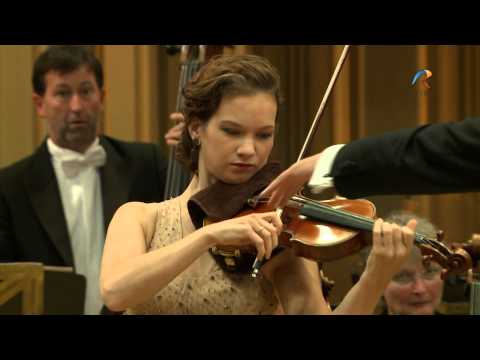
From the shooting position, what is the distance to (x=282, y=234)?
72.6 inches

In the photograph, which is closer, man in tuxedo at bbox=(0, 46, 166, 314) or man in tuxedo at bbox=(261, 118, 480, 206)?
man in tuxedo at bbox=(261, 118, 480, 206)

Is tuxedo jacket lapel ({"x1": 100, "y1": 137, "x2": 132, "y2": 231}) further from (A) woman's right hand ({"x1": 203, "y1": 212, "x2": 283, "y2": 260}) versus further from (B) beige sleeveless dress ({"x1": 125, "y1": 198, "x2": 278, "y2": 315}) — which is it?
(A) woman's right hand ({"x1": 203, "y1": 212, "x2": 283, "y2": 260})

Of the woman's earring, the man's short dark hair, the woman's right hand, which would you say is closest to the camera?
the woman's right hand

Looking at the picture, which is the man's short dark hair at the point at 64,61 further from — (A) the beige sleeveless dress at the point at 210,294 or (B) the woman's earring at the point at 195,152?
(A) the beige sleeveless dress at the point at 210,294

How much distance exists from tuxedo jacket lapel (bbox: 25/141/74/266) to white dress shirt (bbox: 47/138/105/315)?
3cm

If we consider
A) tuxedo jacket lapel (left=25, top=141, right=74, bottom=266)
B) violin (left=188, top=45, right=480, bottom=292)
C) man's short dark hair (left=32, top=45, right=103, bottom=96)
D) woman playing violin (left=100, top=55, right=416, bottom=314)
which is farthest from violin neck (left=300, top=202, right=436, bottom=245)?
man's short dark hair (left=32, top=45, right=103, bottom=96)

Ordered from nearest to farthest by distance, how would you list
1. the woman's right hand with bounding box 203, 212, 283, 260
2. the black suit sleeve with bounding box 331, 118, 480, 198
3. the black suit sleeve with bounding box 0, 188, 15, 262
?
the black suit sleeve with bounding box 331, 118, 480, 198 → the woman's right hand with bounding box 203, 212, 283, 260 → the black suit sleeve with bounding box 0, 188, 15, 262

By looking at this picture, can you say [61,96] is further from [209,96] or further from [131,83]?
[209,96]

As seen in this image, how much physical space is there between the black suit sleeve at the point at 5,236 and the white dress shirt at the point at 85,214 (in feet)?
0.56

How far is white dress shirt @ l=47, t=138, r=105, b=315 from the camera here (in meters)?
2.73

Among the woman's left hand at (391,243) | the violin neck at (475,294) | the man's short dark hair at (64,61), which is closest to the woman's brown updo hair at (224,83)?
the woman's left hand at (391,243)

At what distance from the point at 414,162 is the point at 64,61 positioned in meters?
1.64
